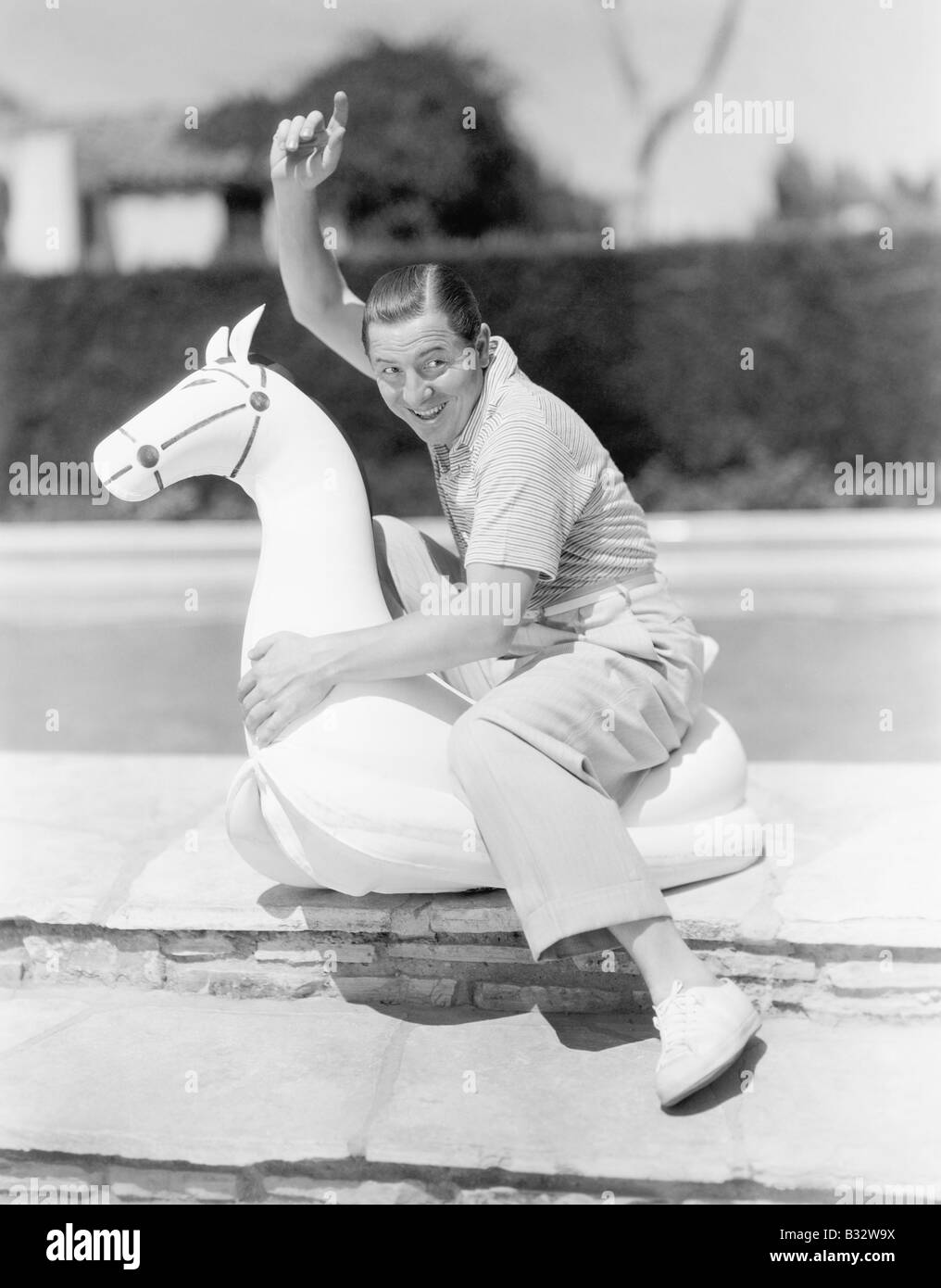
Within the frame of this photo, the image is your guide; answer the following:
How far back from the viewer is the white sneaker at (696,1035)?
1758 millimetres

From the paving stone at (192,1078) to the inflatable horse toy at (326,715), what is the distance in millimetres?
247

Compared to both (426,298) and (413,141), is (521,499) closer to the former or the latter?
(426,298)

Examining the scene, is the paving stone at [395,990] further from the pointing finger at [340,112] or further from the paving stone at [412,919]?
the pointing finger at [340,112]

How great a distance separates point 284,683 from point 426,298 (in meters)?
0.64

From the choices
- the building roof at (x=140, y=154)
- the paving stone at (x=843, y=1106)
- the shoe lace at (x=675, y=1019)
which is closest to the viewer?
the paving stone at (x=843, y=1106)

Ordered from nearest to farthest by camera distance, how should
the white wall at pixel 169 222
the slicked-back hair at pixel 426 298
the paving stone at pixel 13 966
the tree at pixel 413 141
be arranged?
the slicked-back hair at pixel 426 298 → the paving stone at pixel 13 966 → the tree at pixel 413 141 → the white wall at pixel 169 222

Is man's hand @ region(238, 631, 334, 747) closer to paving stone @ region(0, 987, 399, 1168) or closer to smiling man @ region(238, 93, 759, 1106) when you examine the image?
smiling man @ region(238, 93, 759, 1106)

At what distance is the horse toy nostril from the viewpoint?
77.4 inches

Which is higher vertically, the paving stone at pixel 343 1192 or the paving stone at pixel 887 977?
the paving stone at pixel 887 977

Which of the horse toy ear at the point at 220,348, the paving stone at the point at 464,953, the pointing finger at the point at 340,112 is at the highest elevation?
the pointing finger at the point at 340,112

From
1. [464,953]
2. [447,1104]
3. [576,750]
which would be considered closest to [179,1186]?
[447,1104]

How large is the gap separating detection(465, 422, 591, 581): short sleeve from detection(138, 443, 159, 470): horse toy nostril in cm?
51

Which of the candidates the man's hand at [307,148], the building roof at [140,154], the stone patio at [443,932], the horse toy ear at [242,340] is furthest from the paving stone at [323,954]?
the building roof at [140,154]

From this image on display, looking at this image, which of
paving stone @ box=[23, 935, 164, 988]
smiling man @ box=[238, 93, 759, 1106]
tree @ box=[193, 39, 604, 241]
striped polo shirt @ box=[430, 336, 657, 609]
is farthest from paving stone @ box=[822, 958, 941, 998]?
tree @ box=[193, 39, 604, 241]
